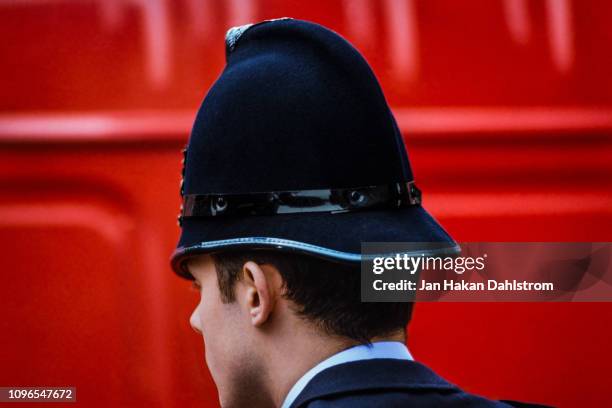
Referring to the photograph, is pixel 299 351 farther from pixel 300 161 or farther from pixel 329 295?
pixel 300 161

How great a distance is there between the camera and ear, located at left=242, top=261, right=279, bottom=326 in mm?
979

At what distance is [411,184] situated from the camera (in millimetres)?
1073

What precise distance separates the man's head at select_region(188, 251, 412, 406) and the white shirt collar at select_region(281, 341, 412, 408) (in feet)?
0.05

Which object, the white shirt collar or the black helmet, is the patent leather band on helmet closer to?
the black helmet

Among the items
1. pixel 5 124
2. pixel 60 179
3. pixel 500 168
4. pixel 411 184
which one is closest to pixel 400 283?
pixel 411 184

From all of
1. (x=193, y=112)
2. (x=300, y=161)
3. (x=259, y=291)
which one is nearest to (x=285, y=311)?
(x=259, y=291)

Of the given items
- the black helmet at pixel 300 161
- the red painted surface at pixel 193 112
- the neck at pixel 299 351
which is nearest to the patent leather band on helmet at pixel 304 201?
the black helmet at pixel 300 161

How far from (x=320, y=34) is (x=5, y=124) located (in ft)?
2.00

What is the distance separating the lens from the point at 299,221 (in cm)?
97

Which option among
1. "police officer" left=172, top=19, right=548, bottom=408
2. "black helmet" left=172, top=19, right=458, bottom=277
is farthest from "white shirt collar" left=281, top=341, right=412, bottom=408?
"black helmet" left=172, top=19, right=458, bottom=277

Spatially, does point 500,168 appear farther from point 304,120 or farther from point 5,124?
point 5,124

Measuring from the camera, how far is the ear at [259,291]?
979 mm

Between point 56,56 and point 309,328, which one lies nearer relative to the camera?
point 309,328

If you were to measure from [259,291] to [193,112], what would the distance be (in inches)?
18.4
